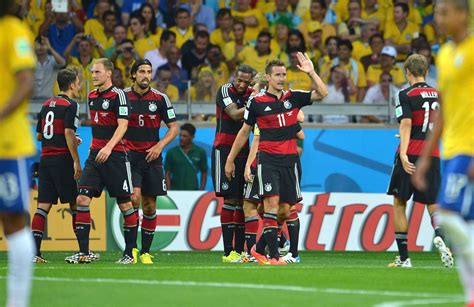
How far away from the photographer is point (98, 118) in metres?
14.6

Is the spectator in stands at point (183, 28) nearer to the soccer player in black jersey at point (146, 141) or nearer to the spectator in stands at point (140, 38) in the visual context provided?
the spectator in stands at point (140, 38)

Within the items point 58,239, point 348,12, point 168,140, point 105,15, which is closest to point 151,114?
point 168,140

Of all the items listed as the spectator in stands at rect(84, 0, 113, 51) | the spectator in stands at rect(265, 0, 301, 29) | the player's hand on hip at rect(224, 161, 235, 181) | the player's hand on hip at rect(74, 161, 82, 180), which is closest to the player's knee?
the player's hand on hip at rect(74, 161, 82, 180)

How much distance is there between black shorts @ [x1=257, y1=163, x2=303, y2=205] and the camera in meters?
14.1

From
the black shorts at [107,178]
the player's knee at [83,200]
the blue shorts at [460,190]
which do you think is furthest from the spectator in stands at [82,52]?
the blue shorts at [460,190]

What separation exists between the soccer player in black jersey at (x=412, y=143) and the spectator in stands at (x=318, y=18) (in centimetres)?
911

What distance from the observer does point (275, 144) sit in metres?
14.3

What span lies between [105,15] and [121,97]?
789 centimetres

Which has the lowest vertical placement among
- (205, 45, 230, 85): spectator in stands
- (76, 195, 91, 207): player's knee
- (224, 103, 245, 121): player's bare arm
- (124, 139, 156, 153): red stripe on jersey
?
(76, 195, 91, 207): player's knee

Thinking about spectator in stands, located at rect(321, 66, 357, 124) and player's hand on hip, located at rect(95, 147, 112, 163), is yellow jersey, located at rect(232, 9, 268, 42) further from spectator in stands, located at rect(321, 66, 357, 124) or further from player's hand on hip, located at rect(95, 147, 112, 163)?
player's hand on hip, located at rect(95, 147, 112, 163)

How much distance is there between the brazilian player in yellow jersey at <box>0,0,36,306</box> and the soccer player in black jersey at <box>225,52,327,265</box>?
658cm

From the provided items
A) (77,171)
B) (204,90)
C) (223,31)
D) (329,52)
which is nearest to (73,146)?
(77,171)

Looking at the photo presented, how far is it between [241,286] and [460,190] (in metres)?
3.07

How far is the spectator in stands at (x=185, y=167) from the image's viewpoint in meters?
19.7
